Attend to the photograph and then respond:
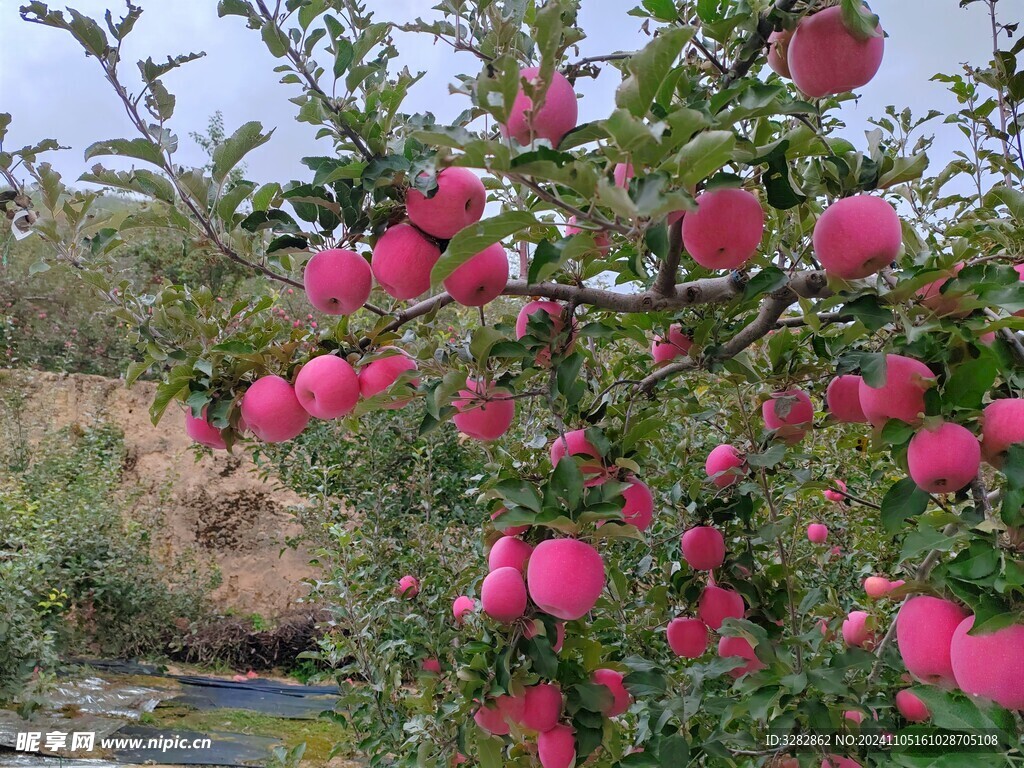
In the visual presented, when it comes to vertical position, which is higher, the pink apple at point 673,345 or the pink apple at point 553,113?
the pink apple at point 553,113

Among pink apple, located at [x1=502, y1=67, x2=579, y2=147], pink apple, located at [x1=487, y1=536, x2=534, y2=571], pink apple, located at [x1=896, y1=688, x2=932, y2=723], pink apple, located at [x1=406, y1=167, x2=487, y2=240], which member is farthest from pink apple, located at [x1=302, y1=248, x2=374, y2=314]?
pink apple, located at [x1=896, y1=688, x2=932, y2=723]

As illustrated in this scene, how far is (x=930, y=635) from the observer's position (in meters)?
0.71

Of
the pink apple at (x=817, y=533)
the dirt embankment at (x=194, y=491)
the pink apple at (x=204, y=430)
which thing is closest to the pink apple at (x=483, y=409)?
the pink apple at (x=204, y=430)

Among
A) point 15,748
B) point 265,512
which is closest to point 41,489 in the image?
point 265,512

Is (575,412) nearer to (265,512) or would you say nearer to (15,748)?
(15,748)

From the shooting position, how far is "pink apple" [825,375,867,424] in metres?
0.92

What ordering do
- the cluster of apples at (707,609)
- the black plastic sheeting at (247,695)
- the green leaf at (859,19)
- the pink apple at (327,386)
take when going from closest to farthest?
the green leaf at (859,19), the pink apple at (327,386), the cluster of apples at (707,609), the black plastic sheeting at (247,695)

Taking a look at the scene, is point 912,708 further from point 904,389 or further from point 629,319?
point 629,319

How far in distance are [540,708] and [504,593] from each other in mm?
183

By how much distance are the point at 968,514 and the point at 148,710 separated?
13.3ft

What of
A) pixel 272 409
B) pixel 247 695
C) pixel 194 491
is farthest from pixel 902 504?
A: pixel 194 491

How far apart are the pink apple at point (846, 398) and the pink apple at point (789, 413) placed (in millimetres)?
124

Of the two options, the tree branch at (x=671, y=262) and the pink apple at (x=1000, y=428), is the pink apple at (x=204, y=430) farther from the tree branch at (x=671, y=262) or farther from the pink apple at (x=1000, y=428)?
the pink apple at (x=1000, y=428)

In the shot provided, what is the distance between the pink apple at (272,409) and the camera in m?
0.91
